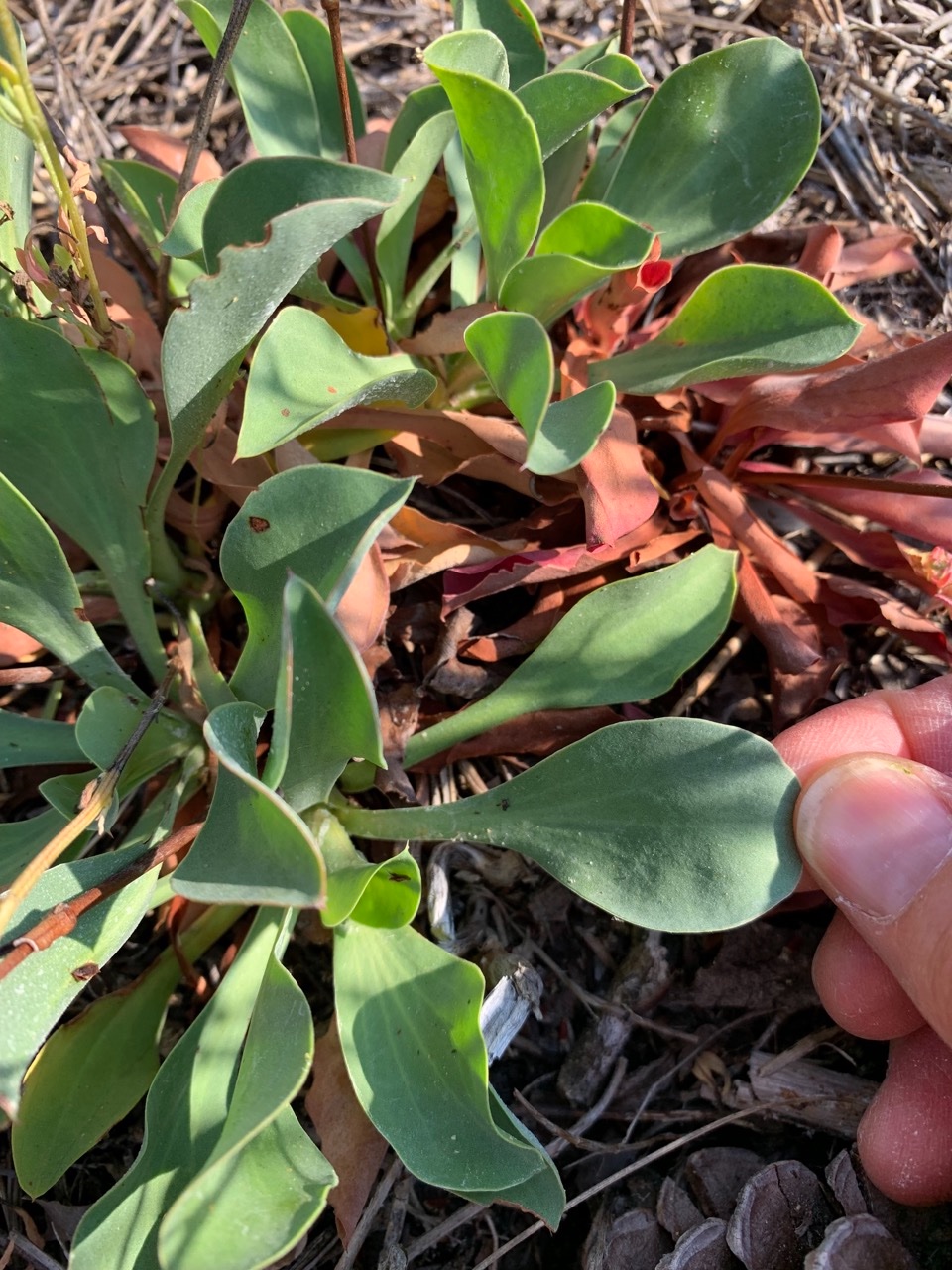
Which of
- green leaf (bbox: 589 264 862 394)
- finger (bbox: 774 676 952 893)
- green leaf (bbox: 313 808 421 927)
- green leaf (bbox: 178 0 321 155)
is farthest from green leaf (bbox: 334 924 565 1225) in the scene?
green leaf (bbox: 178 0 321 155)

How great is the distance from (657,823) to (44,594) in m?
0.80

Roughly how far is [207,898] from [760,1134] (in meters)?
0.92

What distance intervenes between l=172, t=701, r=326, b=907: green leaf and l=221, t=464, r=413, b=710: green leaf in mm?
160

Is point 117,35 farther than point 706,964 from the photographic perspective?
Yes

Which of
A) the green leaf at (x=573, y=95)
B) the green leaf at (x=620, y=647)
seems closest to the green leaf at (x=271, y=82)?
the green leaf at (x=573, y=95)

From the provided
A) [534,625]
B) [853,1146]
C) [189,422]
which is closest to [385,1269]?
[853,1146]

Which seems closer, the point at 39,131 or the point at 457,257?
the point at 39,131

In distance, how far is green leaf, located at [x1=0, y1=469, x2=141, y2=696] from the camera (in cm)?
112

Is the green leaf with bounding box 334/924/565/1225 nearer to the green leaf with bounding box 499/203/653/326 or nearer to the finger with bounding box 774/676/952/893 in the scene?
the finger with bounding box 774/676/952/893

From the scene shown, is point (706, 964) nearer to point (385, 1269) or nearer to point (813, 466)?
point (385, 1269)

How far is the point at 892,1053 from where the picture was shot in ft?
4.16

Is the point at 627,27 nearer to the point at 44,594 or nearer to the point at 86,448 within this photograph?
the point at 86,448

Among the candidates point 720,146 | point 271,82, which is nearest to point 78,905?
point 271,82

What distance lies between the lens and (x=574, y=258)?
112cm
